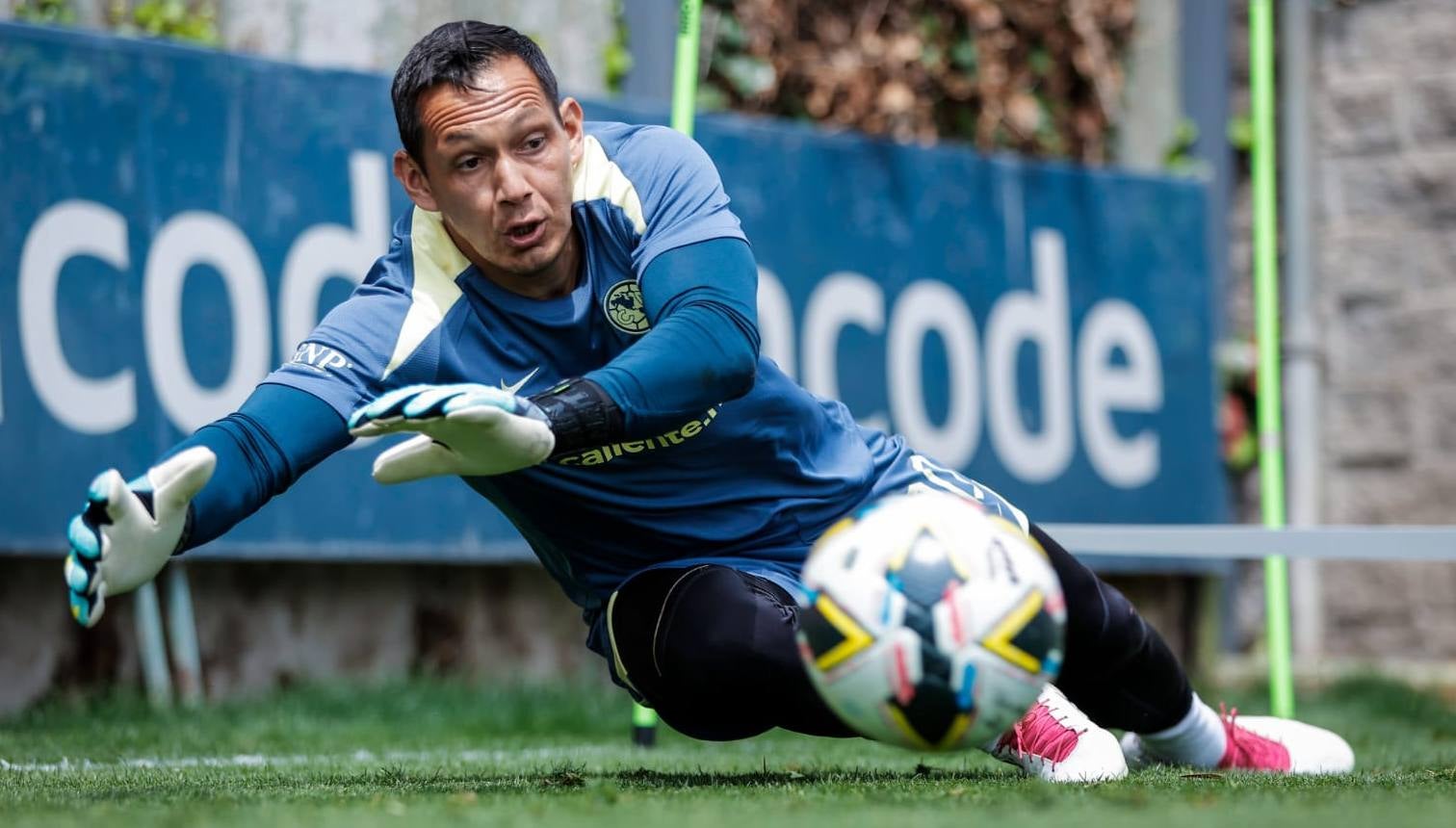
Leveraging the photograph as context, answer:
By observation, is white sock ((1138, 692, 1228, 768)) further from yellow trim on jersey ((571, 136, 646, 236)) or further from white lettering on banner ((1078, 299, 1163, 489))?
white lettering on banner ((1078, 299, 1163, 489))

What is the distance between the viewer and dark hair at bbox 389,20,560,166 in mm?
3514

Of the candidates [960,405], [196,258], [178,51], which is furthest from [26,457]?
[960,405]

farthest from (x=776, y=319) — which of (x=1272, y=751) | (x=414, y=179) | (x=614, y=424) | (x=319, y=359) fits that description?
(x=614, y=424)

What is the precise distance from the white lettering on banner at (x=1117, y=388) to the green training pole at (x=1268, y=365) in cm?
148

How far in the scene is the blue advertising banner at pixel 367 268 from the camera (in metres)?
5.66

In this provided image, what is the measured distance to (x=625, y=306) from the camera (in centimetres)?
365

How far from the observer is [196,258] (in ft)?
19.4

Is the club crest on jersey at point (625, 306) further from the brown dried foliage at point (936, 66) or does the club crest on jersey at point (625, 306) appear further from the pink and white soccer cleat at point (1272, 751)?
the brown dried foliage at point (936, 66)

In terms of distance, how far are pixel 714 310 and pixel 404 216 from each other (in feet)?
2.49

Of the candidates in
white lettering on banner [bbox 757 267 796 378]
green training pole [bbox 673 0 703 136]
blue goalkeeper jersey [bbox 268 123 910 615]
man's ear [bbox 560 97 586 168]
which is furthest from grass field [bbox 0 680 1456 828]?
green training pole [bbox 673 0 703 136]

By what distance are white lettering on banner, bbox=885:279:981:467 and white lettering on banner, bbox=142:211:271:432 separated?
232 cm

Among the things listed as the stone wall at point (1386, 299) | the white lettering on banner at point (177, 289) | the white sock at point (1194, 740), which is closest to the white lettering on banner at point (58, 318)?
the white lettering on banner at point (177, 289)

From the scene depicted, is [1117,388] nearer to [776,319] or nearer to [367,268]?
[776,319]

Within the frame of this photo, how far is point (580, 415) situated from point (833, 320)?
4001 mm
